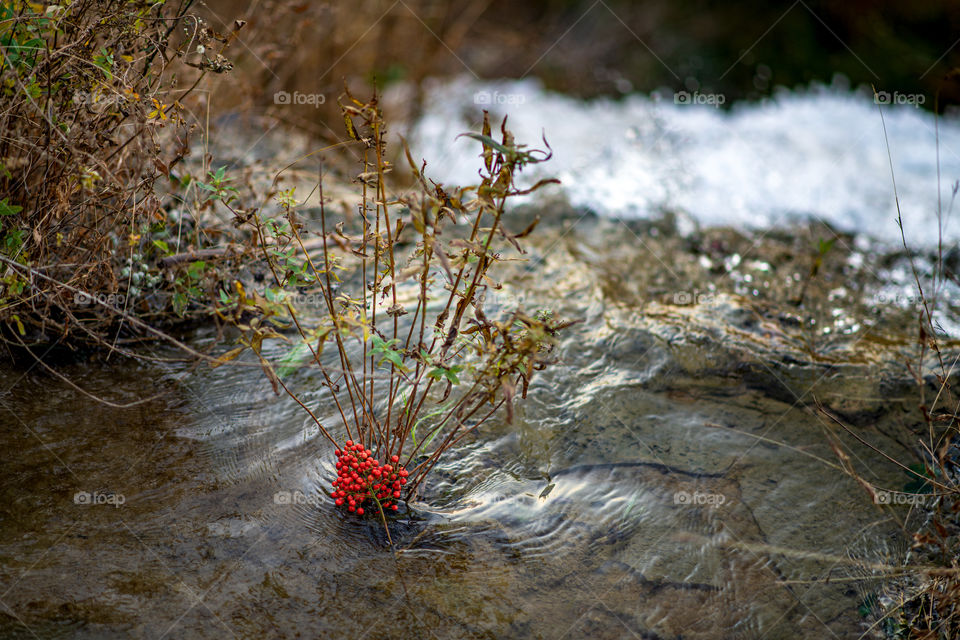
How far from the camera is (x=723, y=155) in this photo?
6.31 meters

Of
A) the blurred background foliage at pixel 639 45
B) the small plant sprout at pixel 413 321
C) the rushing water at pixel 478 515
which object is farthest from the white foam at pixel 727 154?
the small plant sprout at pixel 413 321

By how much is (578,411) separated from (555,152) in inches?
150

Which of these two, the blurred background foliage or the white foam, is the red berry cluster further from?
the blurred background foliage

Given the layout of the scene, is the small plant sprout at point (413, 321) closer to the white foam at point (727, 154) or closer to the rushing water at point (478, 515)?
the rushing water at point (478, 515)

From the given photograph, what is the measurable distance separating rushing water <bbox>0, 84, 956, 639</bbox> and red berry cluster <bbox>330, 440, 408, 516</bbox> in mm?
83

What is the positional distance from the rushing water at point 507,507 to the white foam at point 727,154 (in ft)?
6.87

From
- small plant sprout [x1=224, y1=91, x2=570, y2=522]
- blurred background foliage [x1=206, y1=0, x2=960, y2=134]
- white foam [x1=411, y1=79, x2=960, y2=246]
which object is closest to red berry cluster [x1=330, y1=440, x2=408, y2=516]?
small plant sprout [x1=224, y1=91, x2=570, y2=522]

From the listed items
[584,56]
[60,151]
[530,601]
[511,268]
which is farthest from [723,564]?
[584,56]

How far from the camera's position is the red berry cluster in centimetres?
224

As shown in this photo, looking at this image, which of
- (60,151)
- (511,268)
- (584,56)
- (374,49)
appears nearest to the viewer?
(60,151)

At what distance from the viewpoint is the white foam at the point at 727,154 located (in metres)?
5.25

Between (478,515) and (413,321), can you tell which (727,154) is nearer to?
(413,321)

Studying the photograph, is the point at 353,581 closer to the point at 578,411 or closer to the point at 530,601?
the point at 530,601

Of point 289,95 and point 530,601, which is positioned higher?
point 289,95
